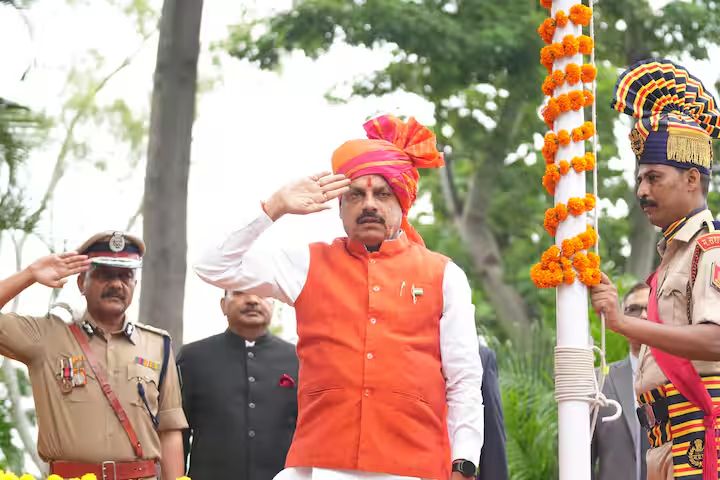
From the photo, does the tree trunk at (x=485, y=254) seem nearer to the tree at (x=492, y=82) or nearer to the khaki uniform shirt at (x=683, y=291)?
the tree at (x=492, y=82)

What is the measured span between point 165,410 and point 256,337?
101 centimetres

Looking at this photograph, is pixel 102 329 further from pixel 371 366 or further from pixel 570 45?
pixel 570 45

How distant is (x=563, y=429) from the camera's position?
5.01 m

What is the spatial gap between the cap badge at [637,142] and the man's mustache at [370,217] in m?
1.13

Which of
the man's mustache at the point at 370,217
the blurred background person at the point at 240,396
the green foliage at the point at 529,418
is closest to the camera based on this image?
the man's mustache at the point at 370,217

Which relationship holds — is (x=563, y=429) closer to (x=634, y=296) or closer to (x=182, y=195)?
(x=634, y=296)

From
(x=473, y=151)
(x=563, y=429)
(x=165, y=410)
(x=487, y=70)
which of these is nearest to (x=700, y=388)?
(x=563, y=429)

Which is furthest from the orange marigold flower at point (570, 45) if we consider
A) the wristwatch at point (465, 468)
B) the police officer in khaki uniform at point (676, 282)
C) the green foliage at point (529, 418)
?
the green foliage at point (529, 418)

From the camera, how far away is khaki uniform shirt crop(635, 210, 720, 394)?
502 cm

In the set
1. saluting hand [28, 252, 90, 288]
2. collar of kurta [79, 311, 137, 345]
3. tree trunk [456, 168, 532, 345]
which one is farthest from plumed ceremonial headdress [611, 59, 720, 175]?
tree trunk [456, 168, 532, 345]

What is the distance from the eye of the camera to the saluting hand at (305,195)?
5.09 metres

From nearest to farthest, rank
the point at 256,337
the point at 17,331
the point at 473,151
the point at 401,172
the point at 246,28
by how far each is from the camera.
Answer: the point at 401,172
the point at 17,331
the point at 256,337
the point at 246,28
the point at 473,151

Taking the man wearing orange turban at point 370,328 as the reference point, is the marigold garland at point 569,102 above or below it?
above

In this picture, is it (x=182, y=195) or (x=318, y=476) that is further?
(x=182, y=195)
